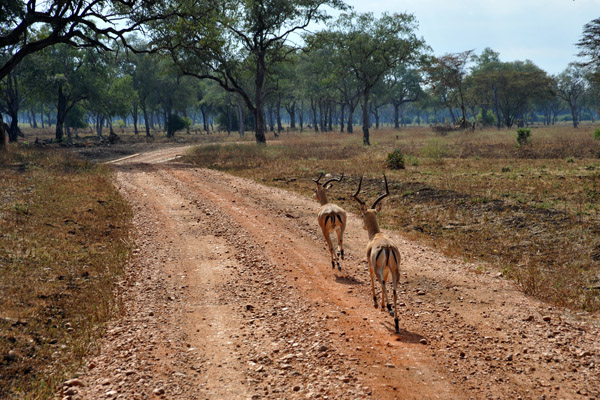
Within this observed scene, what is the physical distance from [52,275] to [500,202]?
557 inches

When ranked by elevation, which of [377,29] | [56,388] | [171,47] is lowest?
[56,388]

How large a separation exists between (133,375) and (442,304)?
5.64 meters

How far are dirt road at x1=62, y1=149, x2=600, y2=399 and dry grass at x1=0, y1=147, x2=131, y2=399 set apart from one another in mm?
520

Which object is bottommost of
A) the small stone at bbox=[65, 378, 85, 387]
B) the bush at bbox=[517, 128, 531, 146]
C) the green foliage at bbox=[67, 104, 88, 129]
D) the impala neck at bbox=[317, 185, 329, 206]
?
the small stone at bbox=[65, 378, 85, 387]

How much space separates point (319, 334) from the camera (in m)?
7.57

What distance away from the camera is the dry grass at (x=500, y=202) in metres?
11.0

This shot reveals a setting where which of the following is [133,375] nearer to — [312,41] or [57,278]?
[57,278]

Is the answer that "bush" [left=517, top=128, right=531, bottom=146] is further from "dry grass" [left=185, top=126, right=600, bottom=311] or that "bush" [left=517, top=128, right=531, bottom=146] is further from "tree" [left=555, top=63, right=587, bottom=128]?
"tree" [left=555, top=63, right=587, bottom=128]

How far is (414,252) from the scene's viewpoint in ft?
40.7

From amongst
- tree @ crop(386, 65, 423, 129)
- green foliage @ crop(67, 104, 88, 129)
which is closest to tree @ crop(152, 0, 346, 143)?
green foliage @ crop(67, 104, 88, 129)

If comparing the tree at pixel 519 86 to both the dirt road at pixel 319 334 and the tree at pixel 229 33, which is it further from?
the dirt road at pixel 319 334

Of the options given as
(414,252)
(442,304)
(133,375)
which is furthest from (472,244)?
(133,375)

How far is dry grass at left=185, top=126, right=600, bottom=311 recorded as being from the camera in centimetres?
1095

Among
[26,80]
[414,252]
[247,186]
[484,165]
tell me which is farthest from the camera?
[26,80]
